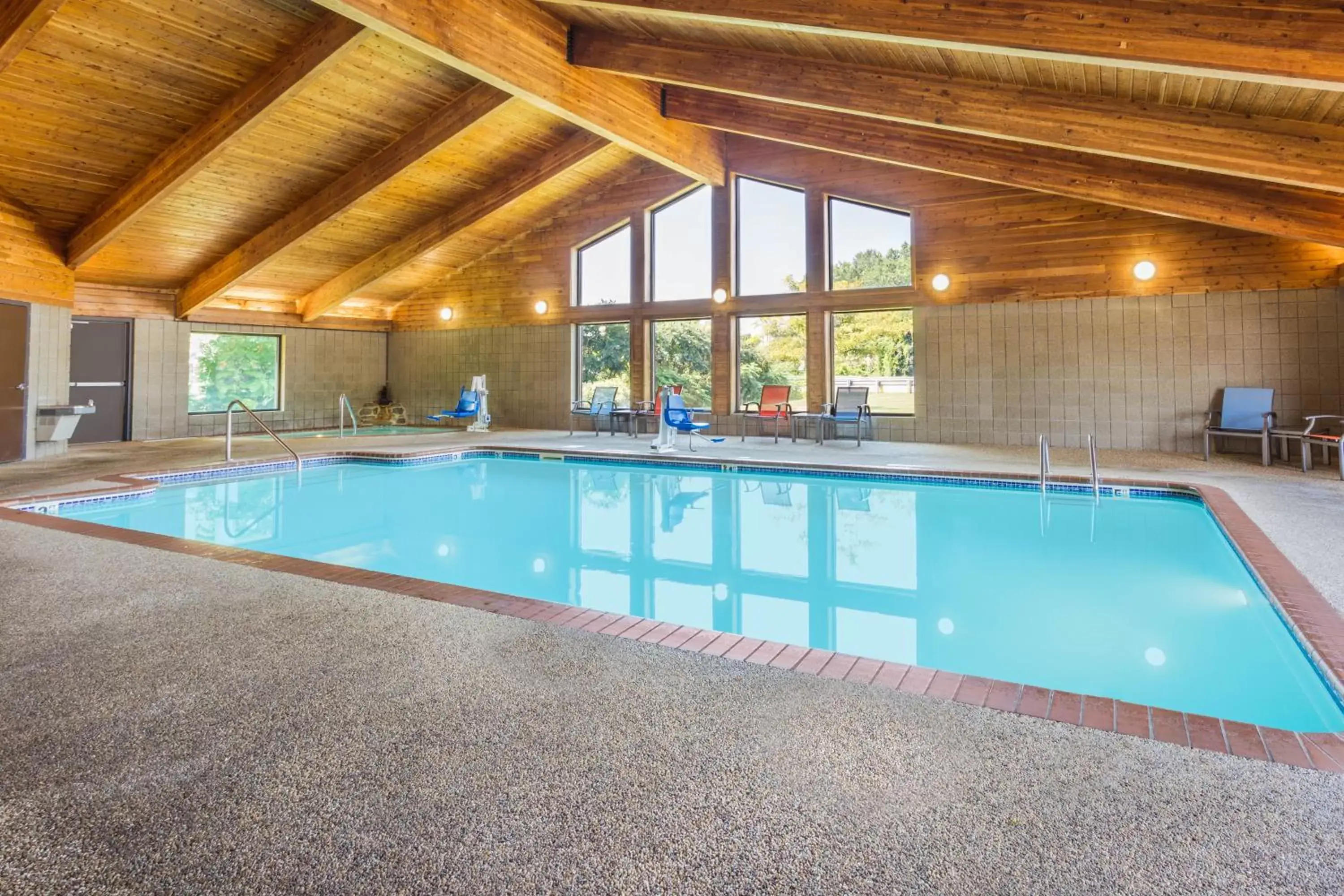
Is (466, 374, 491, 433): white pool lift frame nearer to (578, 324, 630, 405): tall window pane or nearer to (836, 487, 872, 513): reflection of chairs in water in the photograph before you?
(578, 324, 630, 405): tall window pane

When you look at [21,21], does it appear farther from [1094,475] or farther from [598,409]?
[1094,475]

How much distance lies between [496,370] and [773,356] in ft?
16.0

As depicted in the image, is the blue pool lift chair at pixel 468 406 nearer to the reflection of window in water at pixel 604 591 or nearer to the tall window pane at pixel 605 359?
the tall window pane at pixel 605 359

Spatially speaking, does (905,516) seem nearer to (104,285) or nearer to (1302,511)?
(1302,511)

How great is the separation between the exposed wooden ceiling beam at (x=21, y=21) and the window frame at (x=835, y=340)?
26.9ft

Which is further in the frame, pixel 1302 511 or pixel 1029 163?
pixel 1029 163

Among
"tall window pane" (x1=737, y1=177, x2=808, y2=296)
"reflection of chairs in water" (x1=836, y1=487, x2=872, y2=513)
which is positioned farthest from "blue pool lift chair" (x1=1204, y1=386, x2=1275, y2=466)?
"tall window pane" (x1=737, y1=177, x2=808, y2=296)

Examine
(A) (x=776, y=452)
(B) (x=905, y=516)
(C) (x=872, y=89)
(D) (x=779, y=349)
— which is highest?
(C) (x=872, y=89)

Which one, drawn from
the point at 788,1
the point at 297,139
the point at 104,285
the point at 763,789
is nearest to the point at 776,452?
the point at 788,1

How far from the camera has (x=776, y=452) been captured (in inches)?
323

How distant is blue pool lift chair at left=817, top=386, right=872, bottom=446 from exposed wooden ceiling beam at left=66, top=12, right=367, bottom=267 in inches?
255

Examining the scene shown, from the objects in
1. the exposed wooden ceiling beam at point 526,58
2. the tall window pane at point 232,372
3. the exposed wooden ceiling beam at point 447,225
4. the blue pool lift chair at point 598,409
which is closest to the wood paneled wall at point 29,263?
the tall window pane at point 232,372

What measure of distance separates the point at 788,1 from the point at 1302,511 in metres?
4.58

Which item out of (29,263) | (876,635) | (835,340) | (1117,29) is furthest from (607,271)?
(876,635)
